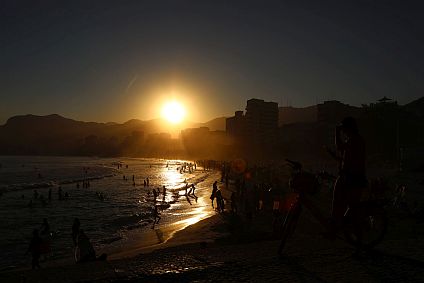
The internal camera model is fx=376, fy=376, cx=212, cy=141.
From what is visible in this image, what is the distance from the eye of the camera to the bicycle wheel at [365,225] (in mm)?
5613

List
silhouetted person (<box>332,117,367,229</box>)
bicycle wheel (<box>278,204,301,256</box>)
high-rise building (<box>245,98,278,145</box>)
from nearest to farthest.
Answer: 1. silhouetted person (<box>332,117,367,229</box>)
2. bicycle wheel (<box>278,204,301,256</box>)
3. high-rise building (<box>245,98,278,145</box>)

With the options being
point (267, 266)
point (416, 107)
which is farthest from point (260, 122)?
point (267, 266)

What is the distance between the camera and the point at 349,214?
5609 mm

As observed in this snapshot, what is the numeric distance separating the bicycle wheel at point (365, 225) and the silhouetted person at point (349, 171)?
151mm

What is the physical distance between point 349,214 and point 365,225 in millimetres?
375

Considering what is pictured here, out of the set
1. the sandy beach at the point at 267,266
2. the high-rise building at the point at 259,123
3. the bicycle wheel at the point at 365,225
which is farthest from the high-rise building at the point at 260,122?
the bicycle wheel at the point at 365,225

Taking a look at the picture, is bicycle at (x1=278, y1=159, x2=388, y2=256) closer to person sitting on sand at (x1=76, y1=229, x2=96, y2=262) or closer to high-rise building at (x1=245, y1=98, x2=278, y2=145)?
person sitting on sand at (x1=76, y1=229, x2=96, y2=262)

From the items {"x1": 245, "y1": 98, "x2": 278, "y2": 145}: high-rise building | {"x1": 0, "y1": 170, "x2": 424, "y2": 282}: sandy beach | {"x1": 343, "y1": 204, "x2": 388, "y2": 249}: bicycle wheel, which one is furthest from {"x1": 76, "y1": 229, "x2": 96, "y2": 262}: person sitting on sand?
{"x1": 245, "y1": 98, "x2": 278, "y2": 145}: high-rise building

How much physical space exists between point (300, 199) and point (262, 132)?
153 meters

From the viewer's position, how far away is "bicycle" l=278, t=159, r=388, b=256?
5590 mm

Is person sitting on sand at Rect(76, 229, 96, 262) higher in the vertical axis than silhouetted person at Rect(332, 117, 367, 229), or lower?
lower

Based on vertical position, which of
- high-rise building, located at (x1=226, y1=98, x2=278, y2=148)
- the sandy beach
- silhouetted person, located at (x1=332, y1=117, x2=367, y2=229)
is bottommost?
the sandy beach

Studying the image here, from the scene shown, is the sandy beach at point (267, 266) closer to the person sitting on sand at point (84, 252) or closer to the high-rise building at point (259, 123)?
the person sitting on sand at point (84, 252)

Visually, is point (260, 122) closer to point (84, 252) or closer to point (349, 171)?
point (84, 252)
